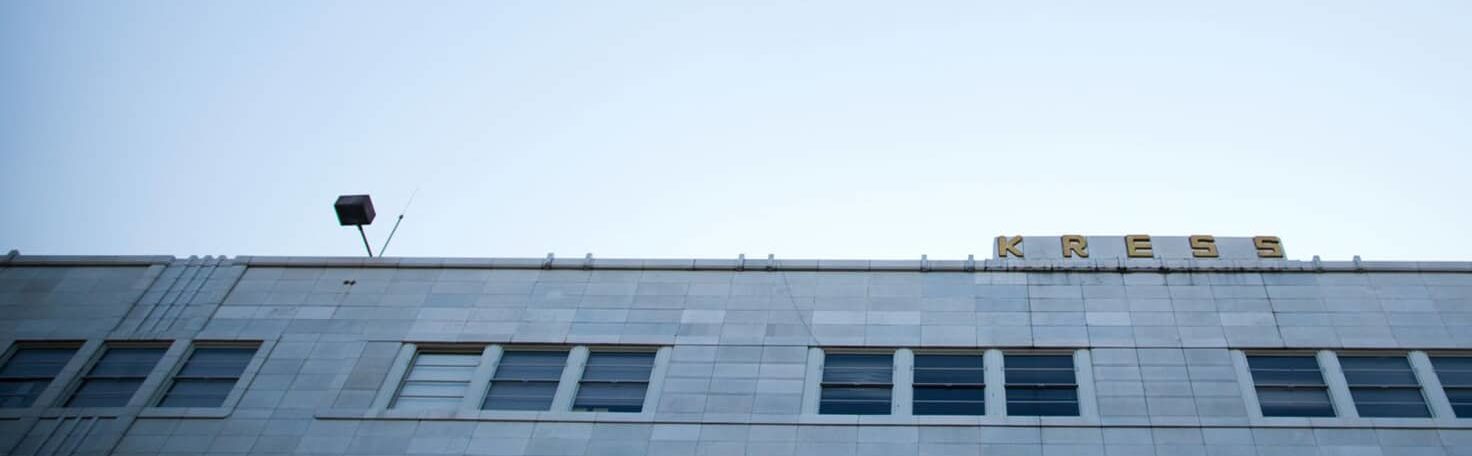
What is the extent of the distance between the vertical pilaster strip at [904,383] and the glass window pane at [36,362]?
60.0 feet

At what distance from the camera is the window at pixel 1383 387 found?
2434 centimetres

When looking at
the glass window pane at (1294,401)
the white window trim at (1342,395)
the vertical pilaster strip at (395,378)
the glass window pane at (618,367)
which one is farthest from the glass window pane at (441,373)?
the glass window pane at (1294,401)

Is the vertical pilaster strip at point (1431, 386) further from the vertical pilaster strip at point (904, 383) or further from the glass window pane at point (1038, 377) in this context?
the vertical pilaster strip at point (904, 383)

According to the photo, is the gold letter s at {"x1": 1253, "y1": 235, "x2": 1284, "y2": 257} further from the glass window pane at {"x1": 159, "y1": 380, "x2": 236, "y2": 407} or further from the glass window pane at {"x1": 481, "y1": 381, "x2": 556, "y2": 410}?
the glass window pane at {"x1": 159, "y1": 380, "x2": 236, "y2": 407}

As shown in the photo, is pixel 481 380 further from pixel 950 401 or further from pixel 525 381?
pixel 950 401

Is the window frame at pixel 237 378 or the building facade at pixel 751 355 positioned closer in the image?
the building facade at pixel 751 355

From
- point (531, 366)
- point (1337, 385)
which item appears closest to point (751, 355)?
point (531, 366)

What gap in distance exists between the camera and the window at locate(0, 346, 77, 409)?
89.7 feet

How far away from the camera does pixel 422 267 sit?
30000mm

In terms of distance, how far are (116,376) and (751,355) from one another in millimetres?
13914

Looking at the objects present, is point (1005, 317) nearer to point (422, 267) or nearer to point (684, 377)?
point (684, 377)

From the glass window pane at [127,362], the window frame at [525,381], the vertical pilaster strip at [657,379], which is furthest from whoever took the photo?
the glass window pane at [127,362]

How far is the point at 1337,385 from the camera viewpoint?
24.7 m

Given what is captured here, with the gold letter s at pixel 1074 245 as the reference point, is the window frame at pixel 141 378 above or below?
below
